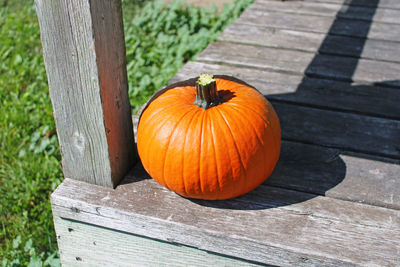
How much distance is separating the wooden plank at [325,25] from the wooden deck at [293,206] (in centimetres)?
83

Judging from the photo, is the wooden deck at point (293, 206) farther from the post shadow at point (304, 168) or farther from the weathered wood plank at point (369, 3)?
the weathered wood plank at point (369, 3)

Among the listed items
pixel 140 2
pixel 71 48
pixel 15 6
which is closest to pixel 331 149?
pixel 71 48

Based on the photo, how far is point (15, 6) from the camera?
18.4 feet

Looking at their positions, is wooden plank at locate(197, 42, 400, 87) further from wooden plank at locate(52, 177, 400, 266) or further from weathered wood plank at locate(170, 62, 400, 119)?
wooden plank at locate(52, 177, 400, 266)

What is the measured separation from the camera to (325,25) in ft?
11.8

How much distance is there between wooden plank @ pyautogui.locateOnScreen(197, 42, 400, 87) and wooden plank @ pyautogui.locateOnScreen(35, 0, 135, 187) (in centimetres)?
137

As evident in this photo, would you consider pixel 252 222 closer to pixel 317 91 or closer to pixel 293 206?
pixel 293 206

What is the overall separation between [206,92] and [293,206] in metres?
0.58

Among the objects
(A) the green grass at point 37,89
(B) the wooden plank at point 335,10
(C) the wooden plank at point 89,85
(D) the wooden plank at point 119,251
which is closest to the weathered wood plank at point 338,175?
(D) the wooden plank at point 119,251

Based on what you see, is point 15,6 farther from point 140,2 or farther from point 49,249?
point 49,249

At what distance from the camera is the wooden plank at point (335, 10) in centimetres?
375

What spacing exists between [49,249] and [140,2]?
3979 mm

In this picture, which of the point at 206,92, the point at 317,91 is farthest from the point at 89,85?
the point at 317,91

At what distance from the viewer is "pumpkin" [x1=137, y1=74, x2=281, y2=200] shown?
1575 millimetres
